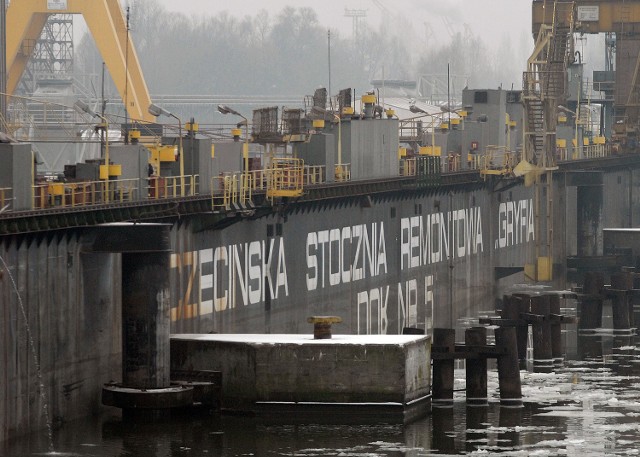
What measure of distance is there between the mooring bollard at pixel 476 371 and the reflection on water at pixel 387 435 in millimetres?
486

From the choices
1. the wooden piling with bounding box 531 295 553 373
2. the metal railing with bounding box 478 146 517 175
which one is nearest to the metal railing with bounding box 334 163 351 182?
the wooden piling with bounding box 531 295 553 373

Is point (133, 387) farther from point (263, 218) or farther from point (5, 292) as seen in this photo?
point (263, 218)

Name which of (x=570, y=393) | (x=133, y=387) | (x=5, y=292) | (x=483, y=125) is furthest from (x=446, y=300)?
(x=5, y=292)

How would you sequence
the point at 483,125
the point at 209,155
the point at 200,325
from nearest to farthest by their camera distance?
the point at 200,325
the point at 209,155
the point at 483,125

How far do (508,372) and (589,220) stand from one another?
46515 mm

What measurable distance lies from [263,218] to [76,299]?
43.9 ft

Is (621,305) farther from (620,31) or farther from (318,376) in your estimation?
(620,31)

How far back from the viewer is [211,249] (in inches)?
1969

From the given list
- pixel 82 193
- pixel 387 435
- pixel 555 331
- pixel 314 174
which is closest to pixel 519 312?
pixel 555 331

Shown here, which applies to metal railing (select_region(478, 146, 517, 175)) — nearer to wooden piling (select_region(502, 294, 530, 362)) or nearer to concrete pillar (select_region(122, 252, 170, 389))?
wooden piling (select_region(502, 294, 530, 362))

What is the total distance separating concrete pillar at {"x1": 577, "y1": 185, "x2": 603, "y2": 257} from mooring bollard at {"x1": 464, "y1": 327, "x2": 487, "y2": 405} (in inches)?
1785

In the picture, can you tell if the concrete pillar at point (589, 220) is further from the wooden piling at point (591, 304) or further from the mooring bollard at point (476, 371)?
the mooring bollard at point (476, 371)

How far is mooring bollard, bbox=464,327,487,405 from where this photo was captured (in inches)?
1932

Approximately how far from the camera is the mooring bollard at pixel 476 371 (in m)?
49.1
